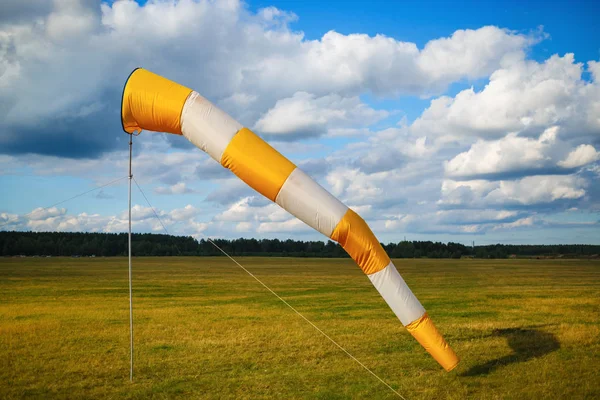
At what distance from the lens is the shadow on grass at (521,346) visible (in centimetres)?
1140

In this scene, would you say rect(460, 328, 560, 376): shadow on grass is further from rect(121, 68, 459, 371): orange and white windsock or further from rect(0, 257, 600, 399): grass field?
rect(121, 68, 459, 371): orange and white windsock

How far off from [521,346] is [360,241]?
807 cm

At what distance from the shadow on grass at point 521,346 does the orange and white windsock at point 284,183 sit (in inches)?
130

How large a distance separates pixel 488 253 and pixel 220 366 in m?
121

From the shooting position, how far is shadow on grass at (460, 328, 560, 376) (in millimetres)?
11398

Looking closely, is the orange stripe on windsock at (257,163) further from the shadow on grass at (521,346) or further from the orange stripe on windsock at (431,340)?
the shadow on grass at (521,346)

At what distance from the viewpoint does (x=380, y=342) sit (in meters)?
14.0

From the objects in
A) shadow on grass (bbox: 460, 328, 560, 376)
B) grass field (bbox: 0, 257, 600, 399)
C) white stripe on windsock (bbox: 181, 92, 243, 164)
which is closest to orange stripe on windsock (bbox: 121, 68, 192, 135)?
white stripe on windsock (bbox: 181, 92, 243, 164)

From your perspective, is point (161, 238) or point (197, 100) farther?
point (161, 238)

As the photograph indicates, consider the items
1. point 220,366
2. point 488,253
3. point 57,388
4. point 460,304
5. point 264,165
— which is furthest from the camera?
point 488,253

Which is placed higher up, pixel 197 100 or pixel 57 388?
pixel 197 100

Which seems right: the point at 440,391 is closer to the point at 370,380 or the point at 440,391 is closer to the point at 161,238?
the point at 370,380

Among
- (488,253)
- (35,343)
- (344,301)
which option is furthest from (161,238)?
(35,343)

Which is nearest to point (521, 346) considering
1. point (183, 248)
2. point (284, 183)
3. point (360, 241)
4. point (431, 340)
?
point (431, 340)
